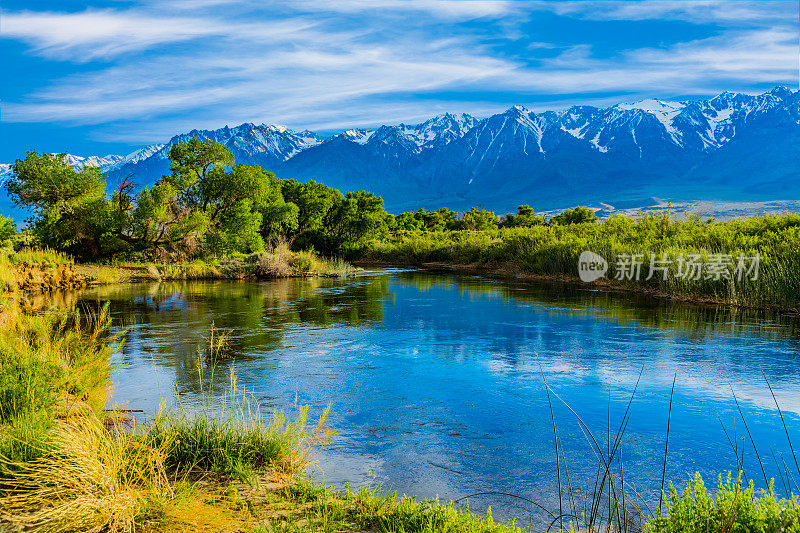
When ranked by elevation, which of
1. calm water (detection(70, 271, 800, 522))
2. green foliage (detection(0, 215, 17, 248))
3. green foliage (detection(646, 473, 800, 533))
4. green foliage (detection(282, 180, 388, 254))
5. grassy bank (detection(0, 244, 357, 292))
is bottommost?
calm water (detection(70, 271, 800, 522))

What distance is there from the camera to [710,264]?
67.9 feet

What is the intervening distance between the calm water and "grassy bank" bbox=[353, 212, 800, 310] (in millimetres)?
1702

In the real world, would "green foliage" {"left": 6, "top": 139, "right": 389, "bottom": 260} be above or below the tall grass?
above

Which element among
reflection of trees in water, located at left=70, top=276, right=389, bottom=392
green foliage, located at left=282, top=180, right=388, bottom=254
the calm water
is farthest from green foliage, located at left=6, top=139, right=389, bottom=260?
the calm water

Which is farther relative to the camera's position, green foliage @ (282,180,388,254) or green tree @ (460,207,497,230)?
green tree @ (460,207,497,230)

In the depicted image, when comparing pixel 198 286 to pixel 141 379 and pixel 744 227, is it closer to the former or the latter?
pixel 141 379

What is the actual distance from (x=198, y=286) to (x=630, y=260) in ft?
62.5

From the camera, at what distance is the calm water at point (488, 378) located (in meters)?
6.61

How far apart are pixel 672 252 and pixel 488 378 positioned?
1499cm

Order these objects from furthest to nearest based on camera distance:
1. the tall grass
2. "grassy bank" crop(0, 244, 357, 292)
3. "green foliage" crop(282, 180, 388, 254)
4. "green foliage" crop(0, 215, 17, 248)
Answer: "green foliage" crop(282, 180, 388, 254) → "green foliage" crop(0, 215, 17, 248) → "grassy bank" crop(0, 244, 357, 292) → the tall grass

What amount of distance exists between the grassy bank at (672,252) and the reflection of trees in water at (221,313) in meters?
9.00

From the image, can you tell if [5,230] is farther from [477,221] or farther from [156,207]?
[477,221]

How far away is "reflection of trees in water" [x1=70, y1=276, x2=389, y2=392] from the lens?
40.3 ft

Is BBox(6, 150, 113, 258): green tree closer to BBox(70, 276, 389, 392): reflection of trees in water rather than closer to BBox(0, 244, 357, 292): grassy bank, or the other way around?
BBox(0, 244, 357, 292): grassy bank
